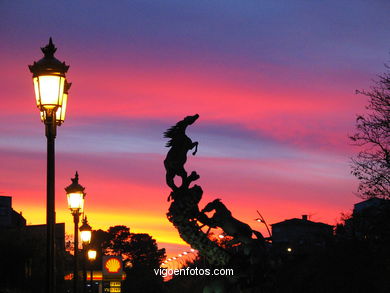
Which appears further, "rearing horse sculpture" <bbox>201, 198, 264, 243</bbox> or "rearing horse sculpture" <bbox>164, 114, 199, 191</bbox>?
"rearing horse sculpture" <bbox>164, 114, 199, 191</bbox>

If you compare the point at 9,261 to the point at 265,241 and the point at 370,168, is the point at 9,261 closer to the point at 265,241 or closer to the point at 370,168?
the point at 370,168

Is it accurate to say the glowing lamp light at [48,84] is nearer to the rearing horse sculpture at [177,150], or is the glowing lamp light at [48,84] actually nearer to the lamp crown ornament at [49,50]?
the lamp crown ornament at [49,50]

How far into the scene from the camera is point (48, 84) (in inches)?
454

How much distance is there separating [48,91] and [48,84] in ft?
0.36

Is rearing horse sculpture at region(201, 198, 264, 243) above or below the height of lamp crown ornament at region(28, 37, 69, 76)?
below

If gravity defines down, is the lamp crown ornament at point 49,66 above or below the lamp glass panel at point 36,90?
above

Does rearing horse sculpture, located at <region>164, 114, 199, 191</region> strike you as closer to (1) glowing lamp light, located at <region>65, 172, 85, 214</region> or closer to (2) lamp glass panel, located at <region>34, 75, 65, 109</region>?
(1) glowing lamp light, located at <region>65, 172, 85, 214</region>

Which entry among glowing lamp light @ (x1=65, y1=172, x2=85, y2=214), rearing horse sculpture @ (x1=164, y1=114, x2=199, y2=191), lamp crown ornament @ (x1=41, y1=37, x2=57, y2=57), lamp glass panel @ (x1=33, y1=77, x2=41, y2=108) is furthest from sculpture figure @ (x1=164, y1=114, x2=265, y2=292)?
lamp glass panel @ (x1=33, y1=77, x2=41, y2=108)

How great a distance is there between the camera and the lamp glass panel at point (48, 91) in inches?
452

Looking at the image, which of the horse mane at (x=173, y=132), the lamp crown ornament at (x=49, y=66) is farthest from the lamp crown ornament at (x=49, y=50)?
the horse mane at (x=173, y=132)

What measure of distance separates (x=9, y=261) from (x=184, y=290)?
20053 millimetres

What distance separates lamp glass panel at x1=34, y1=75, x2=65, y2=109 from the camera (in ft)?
37.7

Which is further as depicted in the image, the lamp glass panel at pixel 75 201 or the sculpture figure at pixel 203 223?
the lamp glass panel at pixel 75 201

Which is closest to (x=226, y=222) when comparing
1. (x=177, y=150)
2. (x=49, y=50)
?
(x=177, y=150)
